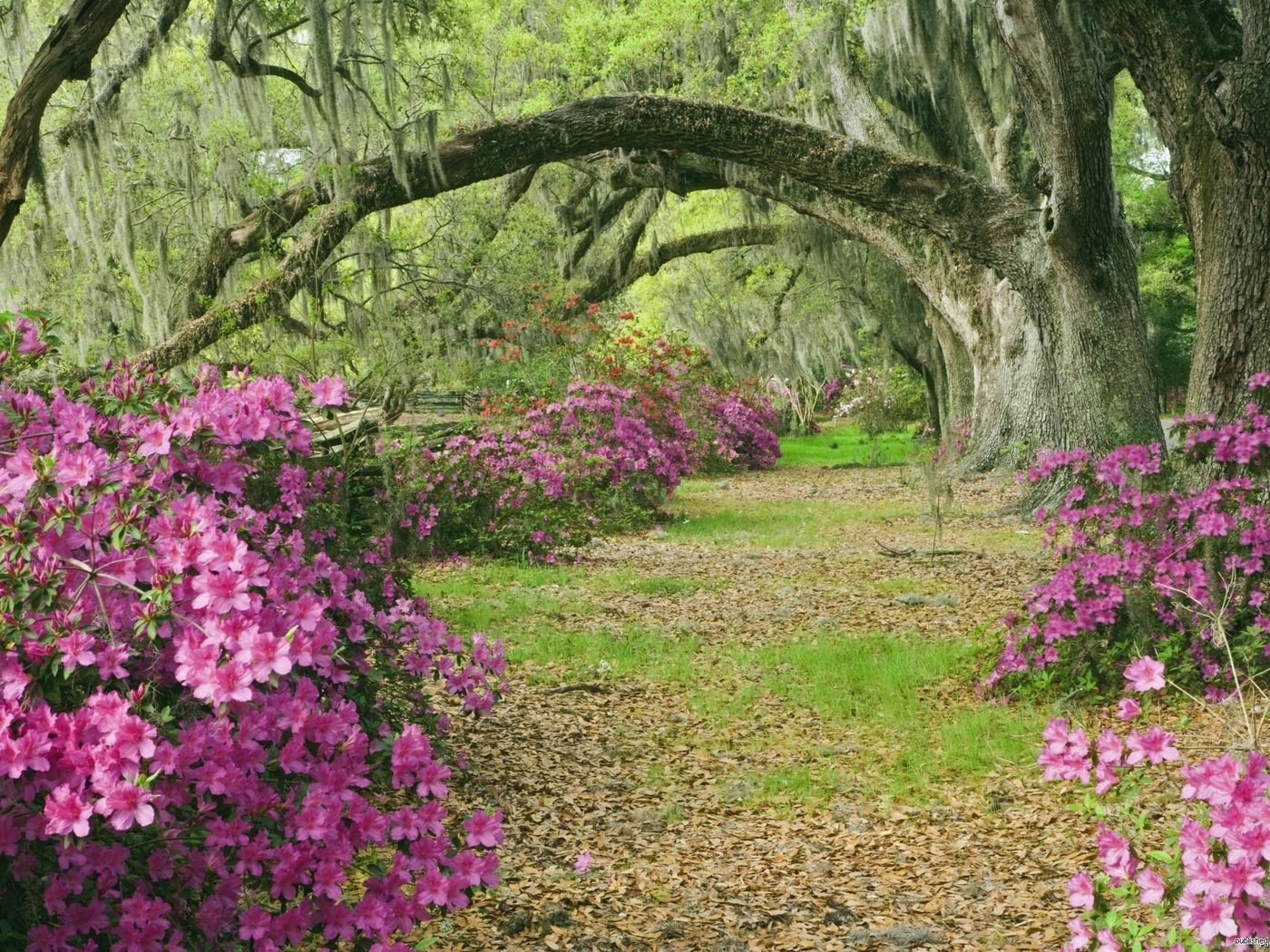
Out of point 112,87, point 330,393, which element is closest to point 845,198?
point 112,87

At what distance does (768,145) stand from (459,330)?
8.40m

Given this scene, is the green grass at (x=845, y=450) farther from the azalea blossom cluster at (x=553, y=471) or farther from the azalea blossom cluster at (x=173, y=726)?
the azalea blossom cluster at (x=173, y=726)

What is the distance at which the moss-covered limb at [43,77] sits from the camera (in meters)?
5.48

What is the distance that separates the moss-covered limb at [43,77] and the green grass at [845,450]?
15.6 meters

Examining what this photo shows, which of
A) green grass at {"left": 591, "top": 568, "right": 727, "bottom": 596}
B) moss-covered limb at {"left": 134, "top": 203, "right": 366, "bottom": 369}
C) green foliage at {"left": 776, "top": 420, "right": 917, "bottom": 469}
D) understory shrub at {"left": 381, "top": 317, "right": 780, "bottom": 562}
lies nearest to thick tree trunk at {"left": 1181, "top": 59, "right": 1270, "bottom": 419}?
green grass at {"left": 591, "top": 568, "right": 727, "bottom": 596}

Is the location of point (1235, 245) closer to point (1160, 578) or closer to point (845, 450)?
point (1160, 578)

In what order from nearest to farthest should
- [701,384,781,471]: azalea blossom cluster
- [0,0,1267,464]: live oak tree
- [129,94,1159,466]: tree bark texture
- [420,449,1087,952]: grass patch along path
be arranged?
[420,449,1087,952]: grass patch along path < [0,0,1267,464]: live oak tree < [129,94,1159,466]: tree bark texture < [701,384,781,471]: azalea blossom cluster

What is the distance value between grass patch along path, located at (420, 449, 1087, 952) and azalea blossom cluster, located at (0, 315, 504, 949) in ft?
3.74

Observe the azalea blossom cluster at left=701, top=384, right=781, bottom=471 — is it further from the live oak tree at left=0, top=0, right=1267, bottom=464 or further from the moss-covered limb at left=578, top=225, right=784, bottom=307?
the live oak tree at left=0, top=0, right=1267, bottom=464

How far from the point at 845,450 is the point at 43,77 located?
21946mm

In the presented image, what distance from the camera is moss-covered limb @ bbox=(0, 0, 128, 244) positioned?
548cm

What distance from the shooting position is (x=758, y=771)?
4.77 meters

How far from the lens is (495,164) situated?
31.0 feet

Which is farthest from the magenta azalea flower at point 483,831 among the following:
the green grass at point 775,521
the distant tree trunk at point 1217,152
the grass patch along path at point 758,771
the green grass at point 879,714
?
the green grass at point 775,521
